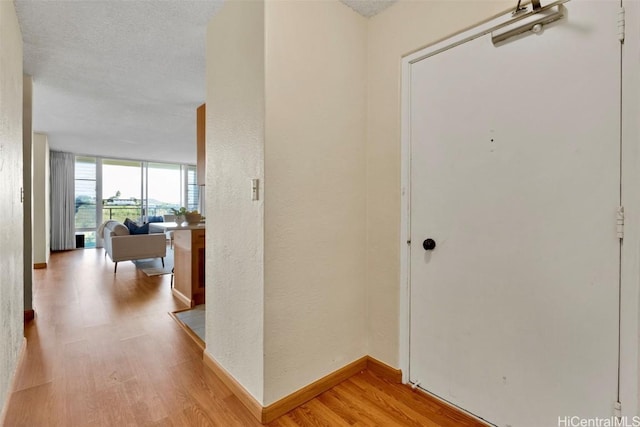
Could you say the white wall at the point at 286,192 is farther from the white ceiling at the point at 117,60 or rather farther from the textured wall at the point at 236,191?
the white ceiling at the point at 117,60

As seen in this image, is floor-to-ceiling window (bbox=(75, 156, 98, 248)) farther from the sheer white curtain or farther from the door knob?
the door knob

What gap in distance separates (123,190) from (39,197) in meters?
3.06

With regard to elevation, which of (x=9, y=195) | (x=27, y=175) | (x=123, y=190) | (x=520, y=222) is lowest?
(x=520, y=222)

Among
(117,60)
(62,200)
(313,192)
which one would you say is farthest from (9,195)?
(62,200)

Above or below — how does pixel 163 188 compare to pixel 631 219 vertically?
above

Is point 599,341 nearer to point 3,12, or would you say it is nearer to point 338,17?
point 338,17

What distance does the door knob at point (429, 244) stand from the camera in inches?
66.9

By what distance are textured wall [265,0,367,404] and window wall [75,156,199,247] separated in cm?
696

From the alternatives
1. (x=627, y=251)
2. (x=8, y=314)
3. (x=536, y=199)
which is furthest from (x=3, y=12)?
(x=627, y=251)

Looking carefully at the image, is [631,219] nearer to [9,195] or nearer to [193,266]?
[9,195]

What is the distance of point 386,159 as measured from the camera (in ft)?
6.28

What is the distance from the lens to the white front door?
1197 millimetres
